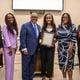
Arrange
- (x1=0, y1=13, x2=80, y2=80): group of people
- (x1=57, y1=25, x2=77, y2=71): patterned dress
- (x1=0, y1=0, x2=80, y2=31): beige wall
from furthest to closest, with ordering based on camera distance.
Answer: (x1=0, y1=0, x2=80, y2=31): beige wall → (x1=57, y1=25, x2=77, y2=71): patterned dress → (x1=0, y1=13, x2=80, y2=80): group of people

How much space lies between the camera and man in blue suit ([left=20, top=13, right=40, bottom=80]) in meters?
5.43

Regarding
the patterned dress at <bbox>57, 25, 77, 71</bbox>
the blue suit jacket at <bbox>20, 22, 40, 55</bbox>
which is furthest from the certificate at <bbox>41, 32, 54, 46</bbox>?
the blue suit jacket at <bbox>20, 22, 40, 55</bbox>

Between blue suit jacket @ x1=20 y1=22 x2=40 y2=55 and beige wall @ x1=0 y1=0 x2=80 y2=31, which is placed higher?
beige wall @ x1=0 y1=0 x2=80 y2=31

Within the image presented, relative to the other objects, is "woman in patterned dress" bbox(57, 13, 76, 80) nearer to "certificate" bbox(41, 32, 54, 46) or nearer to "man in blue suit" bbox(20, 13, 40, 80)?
"certificate" bbox(41, 32, 54, 46)

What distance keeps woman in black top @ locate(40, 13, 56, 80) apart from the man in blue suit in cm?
24

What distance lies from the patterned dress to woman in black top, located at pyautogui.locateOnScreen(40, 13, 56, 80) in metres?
0.15

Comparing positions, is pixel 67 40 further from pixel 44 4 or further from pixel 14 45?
pixel 44 4

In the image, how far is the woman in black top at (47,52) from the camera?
18.6 feet

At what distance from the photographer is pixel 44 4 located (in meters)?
8.81

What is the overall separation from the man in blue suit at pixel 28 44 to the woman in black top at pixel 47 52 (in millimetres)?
240

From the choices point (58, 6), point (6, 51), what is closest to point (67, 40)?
point (6, 51)

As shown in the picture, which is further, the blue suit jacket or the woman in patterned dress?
the woman in patterned dress

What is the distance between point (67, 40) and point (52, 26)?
395 mm

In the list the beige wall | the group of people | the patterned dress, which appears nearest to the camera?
the group of people
